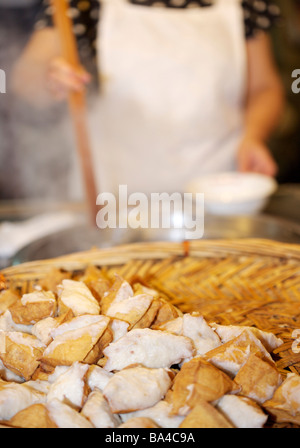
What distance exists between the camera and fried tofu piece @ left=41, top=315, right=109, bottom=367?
82 cm

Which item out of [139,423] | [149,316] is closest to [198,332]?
[149,316]

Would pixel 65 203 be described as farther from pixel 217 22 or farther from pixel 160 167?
pixel 217 22

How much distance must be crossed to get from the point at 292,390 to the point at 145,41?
2096 mm

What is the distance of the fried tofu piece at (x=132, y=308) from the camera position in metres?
0.89

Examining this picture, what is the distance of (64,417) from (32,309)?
0.28 m

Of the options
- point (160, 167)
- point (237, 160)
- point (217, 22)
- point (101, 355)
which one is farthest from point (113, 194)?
point (101, 355)

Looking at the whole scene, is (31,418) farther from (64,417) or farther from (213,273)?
(213,273)

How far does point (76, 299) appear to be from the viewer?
95 centimetres

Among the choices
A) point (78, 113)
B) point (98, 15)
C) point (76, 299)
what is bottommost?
point (76, 299)

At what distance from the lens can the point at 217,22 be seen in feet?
Result: 8.35

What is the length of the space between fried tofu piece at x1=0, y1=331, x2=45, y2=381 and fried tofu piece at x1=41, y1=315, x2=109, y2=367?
3 cm

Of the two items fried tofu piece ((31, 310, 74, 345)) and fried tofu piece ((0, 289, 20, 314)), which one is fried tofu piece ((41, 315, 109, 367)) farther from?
fried tofu piece ((0, 289, 20, 314))

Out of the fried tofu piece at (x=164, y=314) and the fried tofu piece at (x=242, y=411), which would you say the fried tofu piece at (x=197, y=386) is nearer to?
the fried tofu piece at (x=242, y=411)

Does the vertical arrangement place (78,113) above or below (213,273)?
above
